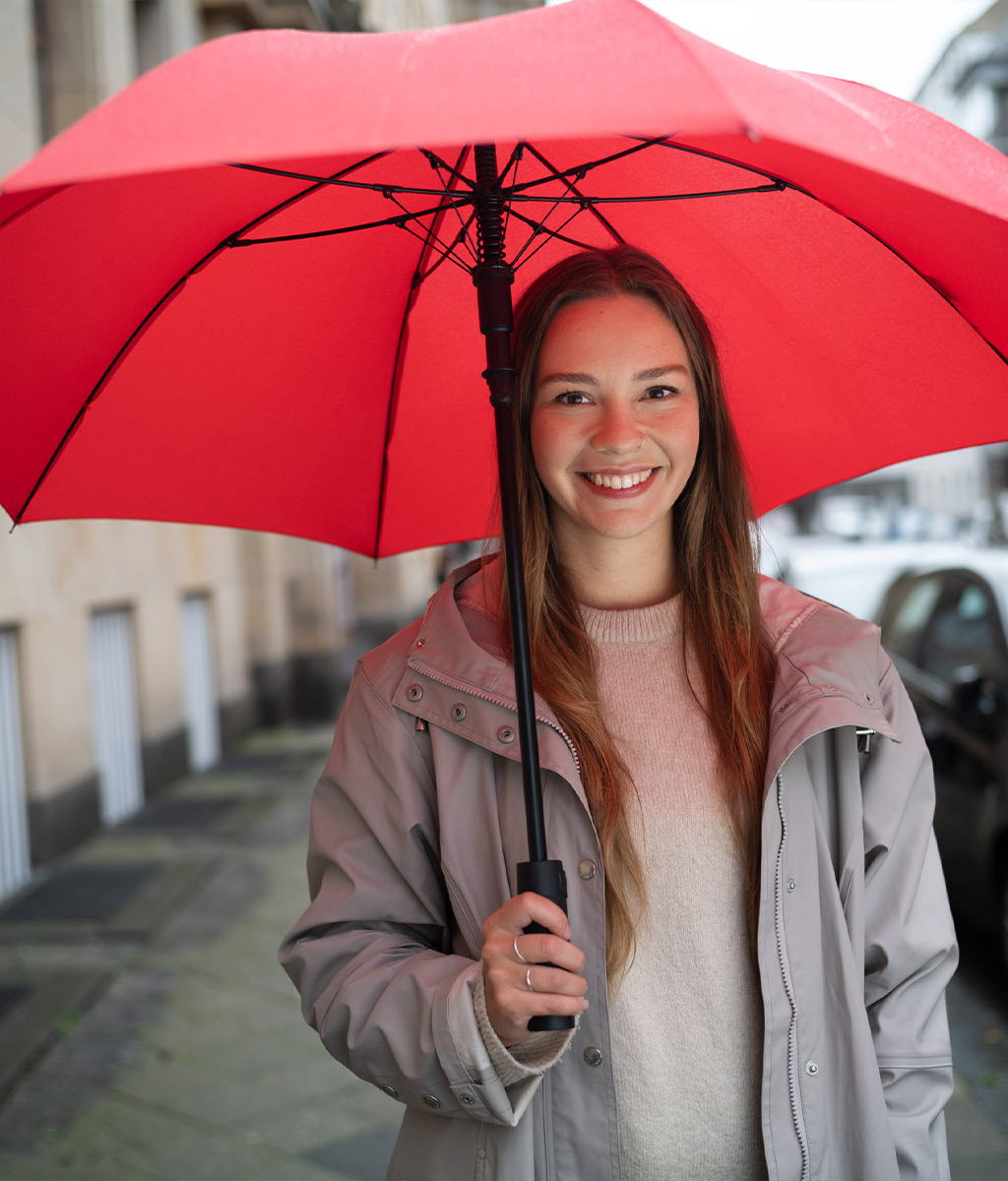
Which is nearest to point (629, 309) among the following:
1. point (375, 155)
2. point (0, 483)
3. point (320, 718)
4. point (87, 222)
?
point (375, 155)

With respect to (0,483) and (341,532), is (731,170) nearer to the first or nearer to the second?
(341,532)

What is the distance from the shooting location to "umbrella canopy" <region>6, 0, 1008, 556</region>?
6.39ft

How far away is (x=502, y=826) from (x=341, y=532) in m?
0.94

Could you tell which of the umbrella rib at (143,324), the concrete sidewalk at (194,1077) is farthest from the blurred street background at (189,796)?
the umbrella rib at (143,324)

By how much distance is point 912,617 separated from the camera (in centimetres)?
642

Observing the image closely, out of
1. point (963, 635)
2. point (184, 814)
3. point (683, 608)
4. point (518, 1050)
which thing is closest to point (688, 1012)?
point (518, 1050)

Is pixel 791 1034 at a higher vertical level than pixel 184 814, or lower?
higher

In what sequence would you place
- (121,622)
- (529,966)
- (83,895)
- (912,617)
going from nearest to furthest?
(529,966) → (912,617) → (83,895) → (121,622)

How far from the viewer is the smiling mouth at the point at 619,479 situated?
2.07 m

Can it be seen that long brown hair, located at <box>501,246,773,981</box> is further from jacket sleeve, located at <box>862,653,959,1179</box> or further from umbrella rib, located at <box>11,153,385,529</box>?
umbrella rib, located at <box>11,153,385,529</box>

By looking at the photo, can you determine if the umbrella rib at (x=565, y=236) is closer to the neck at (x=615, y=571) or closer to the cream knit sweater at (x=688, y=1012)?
the neck at (x=615, y=571)

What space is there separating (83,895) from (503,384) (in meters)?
5.96

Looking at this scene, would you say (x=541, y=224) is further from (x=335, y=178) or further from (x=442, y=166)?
(x=335, y=178)

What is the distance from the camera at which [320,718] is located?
13.7 m
